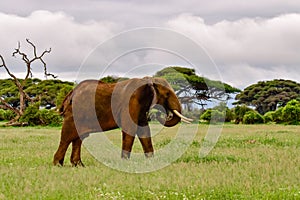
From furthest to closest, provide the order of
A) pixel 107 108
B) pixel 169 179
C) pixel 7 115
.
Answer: pixel 7 115 < pixel 107 108 < pixel 169 179

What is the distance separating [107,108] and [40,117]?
32082 millimetres

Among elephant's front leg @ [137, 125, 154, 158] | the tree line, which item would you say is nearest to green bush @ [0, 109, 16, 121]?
the tree line

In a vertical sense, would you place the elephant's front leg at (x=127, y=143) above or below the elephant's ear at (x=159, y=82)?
below

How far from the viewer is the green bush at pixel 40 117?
42625 millimetres

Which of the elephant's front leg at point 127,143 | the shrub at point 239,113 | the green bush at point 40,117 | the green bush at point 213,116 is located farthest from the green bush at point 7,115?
the elephant's front leg at point 127,143

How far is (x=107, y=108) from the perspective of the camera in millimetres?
12023

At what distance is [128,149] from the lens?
40.8 feet

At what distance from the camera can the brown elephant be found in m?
11.9

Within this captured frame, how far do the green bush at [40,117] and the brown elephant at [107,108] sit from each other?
30550mm

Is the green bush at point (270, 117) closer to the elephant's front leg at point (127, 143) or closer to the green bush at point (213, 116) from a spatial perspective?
the green bush at point (213, 116)

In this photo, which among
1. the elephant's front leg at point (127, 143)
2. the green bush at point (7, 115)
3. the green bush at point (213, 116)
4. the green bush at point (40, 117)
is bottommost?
the green bush at point (7, 115)

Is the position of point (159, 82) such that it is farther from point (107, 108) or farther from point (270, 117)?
point (270, 117)

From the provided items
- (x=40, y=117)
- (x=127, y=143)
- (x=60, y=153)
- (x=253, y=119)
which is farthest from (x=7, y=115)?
(x=127, y=143)

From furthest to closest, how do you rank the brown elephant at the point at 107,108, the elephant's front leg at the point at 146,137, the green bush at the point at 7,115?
the green bush at the point at 7,115
the elephant's front leg at the point at 146,137
the brown elephant at the point at 107,108
